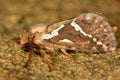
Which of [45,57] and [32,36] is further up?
[32,36]

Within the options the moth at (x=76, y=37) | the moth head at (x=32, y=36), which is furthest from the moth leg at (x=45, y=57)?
the moth head at (x=32, y=36)

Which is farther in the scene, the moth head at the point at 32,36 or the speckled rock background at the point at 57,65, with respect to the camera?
the moth head at the point at 32,36

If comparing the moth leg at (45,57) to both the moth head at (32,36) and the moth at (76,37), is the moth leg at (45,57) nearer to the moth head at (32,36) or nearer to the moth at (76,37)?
the moth at (76,37)

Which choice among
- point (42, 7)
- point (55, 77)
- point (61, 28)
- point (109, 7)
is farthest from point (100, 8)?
point (55, 77)

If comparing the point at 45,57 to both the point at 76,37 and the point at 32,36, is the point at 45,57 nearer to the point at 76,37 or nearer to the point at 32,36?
the point at 32,36

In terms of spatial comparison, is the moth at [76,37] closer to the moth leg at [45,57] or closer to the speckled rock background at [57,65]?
the moth leg at [45,57]

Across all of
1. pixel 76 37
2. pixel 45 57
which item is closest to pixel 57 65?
pixel 45 57

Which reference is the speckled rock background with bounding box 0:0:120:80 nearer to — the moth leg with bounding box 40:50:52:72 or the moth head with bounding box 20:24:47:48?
the moth leg with bounding box 40:50:52:72

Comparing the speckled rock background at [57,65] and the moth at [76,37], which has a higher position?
the moth at [76,37]

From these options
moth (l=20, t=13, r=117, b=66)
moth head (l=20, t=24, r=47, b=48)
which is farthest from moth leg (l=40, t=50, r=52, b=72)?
moth head (l=20, t=24, r=47, b=48)
